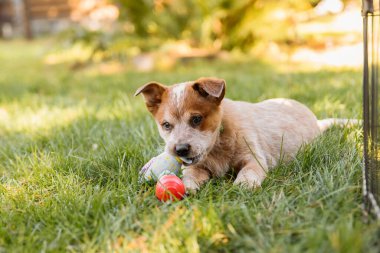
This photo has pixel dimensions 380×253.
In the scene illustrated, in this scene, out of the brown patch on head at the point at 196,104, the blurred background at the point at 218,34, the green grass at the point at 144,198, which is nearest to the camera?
the green grass at the point at 144,198

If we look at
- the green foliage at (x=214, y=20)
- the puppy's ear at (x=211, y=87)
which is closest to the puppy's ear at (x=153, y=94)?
the puppy's ear at (x=211, y=87)

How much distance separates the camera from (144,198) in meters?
2.67

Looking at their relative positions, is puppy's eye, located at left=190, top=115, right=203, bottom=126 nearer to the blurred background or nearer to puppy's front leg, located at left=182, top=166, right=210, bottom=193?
puppy's front leg, located at left=182, top=166, right=210, bottom=193

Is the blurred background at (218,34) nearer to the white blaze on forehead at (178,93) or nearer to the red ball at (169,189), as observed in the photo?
the white blaze on forehead at (178,93)

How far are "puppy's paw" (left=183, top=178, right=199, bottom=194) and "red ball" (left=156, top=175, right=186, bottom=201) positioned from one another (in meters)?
0.05

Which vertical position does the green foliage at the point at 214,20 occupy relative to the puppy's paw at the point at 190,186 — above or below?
above

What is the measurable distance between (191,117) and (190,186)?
0.45 meters

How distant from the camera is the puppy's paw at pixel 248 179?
279 cm

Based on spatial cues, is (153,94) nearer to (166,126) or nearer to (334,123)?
(166,126)

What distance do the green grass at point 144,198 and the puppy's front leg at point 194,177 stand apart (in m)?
0.07

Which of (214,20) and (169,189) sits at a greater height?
(214,20)

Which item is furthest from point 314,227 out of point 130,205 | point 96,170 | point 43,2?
point 43,2

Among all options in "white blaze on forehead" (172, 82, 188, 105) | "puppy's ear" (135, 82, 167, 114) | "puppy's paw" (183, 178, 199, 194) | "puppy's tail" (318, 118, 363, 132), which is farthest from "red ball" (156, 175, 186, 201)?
"puppy's tail" (318, 118, 363, 132)

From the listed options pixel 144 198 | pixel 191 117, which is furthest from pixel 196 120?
pixel 144 198
